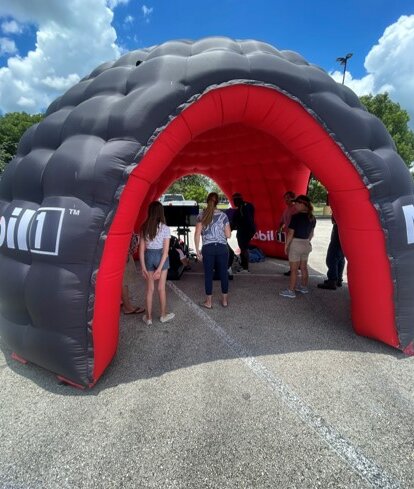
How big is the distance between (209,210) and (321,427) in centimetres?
280

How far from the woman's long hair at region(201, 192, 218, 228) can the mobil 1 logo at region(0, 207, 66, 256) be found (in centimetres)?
202

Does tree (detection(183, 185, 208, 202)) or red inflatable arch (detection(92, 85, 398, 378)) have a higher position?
tree (detection(183, 185, 208, 202))

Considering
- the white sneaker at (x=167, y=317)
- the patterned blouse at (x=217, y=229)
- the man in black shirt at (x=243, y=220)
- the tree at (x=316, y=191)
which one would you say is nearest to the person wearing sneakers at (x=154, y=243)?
the white sneaker at (x=167, y=317)

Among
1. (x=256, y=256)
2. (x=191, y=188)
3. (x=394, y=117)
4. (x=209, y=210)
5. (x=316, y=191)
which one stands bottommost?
(x=256, y=256)

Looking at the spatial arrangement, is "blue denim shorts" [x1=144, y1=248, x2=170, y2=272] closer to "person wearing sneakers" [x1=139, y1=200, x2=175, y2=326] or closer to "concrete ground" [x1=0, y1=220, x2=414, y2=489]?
"person wearing sneakers" [x1=139, y1=200, x2=175, y2=326]

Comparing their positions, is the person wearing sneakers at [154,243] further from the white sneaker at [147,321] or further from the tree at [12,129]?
the tree at [12,129]

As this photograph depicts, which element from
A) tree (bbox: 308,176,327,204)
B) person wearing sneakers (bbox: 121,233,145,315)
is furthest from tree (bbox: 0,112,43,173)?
person wearing sneakers (bbox: 121,233,145,315)

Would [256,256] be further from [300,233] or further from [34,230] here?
[34,230]

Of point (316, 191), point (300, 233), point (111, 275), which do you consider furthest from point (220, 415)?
point (316, 191)

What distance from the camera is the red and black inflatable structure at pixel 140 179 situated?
7.76 ft

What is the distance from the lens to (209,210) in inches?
155

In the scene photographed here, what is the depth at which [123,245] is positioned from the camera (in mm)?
2643

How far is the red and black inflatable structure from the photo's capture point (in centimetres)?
237

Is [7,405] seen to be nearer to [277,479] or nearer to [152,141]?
[277,479]
